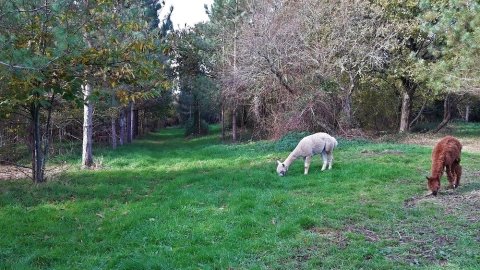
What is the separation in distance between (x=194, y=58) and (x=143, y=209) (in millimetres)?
26008

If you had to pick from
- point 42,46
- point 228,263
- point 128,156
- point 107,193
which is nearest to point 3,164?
point 128,156

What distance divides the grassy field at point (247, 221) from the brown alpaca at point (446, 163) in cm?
28

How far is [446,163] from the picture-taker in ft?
32.2

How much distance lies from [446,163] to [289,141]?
11.6 meters

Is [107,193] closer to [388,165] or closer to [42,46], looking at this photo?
[42,46]

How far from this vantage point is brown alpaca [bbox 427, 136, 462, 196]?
31.6 ft

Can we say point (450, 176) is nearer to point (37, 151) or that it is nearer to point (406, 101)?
point (37, 151)

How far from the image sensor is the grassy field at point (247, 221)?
6113mm

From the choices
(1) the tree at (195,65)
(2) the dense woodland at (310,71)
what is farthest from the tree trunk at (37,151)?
(1) the tree at (195,65)

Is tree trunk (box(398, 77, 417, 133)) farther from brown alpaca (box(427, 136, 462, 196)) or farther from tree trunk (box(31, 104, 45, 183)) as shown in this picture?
tree trunk (box(31, 104, 45, 183))

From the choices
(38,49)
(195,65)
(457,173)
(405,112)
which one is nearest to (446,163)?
(457,173)

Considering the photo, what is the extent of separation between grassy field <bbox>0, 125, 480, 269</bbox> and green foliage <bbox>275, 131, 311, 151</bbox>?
6196 millimetres

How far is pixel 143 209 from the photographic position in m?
9.12

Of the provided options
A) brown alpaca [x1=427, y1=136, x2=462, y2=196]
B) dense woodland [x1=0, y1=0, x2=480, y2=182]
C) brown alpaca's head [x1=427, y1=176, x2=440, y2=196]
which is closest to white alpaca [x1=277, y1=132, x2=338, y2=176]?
brown alpaca [x1=427, y1=136, x2=462, y2=196]
